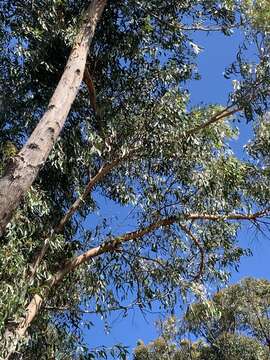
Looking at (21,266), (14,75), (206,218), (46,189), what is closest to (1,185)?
(21,266)

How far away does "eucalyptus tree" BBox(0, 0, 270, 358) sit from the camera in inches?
253

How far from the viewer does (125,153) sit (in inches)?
265

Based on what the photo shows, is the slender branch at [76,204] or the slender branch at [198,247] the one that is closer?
the slender branch at [76,204]

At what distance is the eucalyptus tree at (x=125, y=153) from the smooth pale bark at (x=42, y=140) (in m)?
0.13

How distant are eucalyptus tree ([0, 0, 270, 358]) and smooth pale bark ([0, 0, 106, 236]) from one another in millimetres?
127

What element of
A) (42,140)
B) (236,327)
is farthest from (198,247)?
(236,327)

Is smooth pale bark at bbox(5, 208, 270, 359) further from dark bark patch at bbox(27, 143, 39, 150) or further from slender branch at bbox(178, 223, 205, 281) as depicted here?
dark bark patch at bbox(27, 143, 39, 150)

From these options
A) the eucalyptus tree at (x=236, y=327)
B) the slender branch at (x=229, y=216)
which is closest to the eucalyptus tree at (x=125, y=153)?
the slender branch at (x=229, y=216)

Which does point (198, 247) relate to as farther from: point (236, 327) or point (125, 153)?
point (236, 327)

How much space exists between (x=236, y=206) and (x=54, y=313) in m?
2.78

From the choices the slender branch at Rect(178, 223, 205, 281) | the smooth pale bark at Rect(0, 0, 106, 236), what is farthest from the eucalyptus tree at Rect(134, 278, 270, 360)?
the smooth pale bark at Rect(0, 0, 106, 236)

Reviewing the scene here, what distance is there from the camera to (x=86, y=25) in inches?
248

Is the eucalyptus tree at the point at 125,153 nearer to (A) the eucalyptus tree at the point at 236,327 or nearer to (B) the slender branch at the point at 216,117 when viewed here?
(B) the slender branch at the point at 216,117

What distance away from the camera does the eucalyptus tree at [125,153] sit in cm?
642
